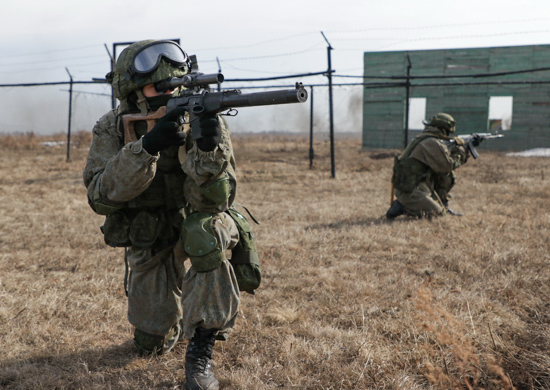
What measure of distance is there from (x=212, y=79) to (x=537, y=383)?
2324 mm

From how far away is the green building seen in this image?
22016 millimetres

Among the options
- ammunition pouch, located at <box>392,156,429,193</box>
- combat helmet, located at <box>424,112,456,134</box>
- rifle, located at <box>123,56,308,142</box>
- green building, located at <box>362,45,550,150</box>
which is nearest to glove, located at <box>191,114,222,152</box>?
rifle, located at <box>123,56,308,142</box>

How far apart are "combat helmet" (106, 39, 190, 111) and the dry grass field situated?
1.65 meters

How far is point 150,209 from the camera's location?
114 inches

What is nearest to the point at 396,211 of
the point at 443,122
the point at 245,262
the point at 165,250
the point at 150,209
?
the point at 443,122

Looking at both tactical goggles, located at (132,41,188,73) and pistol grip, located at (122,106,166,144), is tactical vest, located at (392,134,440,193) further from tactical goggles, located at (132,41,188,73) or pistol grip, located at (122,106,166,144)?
pistol grip, located at (122,106,166,144)

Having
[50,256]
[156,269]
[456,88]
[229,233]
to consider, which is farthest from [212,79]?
[456,88]

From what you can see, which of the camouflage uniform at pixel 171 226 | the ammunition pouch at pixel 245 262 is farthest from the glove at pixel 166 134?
the ammunition pouch at pixel 245 262

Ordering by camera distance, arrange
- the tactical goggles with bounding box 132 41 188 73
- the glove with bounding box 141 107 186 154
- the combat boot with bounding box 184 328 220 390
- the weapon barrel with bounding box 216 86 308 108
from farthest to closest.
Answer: the tactical goggles with bounding box 132 41 188 73 → the combat boot with bounding box 184 328 220 390 → the glove with bounding box 141 107 186 154 → the weapon barrel with bounding box 216 86 308 108

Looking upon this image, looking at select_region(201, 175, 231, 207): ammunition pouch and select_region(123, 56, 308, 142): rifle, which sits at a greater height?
select_region(123, 56, 308, 142): rifle

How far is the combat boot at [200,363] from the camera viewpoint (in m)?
2.50

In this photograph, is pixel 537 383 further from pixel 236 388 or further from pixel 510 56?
pixel 510 56

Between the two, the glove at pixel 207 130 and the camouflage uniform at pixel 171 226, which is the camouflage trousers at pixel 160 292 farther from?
the glove at pixel 207 130

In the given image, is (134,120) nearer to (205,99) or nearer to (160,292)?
(205,99)
